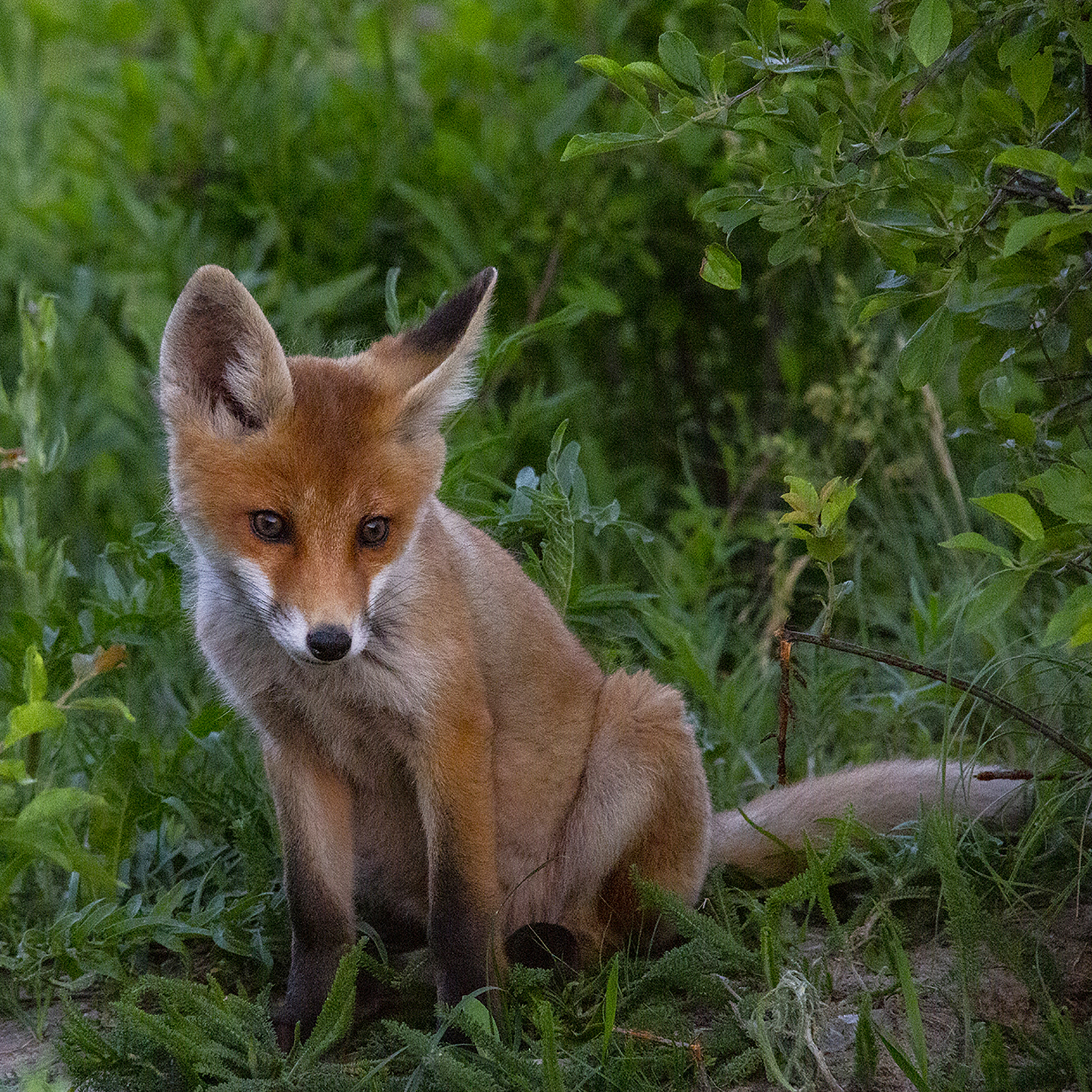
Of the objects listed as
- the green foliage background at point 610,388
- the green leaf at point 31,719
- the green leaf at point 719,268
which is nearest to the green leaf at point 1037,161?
the green foliage background at point 610,388

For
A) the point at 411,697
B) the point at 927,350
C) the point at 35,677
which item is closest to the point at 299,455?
the point at 411,697

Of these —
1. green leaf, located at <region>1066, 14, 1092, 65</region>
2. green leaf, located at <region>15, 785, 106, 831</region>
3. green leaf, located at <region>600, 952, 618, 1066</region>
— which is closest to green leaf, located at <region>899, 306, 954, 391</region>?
green leaf, located at <region>1066, 14, 1092, 65</region>

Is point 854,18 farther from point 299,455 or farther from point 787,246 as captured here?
point 299,455

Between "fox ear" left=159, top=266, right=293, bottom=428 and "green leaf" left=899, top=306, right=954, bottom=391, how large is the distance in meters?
1.43

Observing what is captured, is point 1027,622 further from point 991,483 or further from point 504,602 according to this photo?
point 504,602

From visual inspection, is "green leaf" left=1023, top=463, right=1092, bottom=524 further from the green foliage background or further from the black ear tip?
the black ear tip

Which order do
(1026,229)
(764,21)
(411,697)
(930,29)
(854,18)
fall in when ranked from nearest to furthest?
(1026,229) < (930,29) < (854,18) < (764,21) < (411,697)

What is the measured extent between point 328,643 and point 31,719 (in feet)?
2.48

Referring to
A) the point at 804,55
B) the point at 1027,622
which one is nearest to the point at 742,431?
the point at 1027,622

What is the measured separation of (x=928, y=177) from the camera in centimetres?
309

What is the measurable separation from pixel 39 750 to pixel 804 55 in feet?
9.82

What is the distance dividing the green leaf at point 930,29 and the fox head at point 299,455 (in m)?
1.19

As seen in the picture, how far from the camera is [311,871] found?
11.7 ft

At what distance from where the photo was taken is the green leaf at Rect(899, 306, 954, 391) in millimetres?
3191
